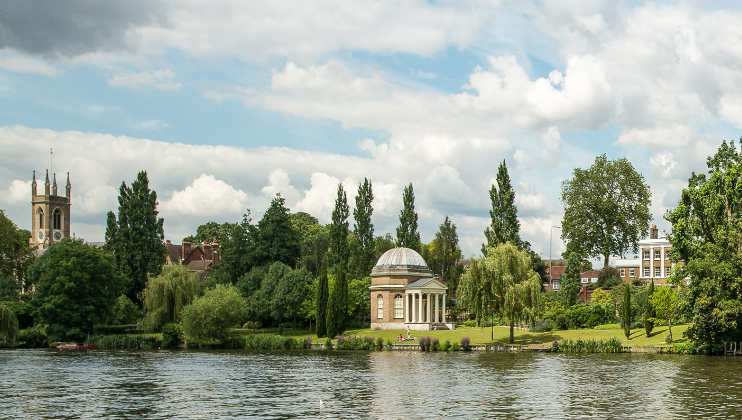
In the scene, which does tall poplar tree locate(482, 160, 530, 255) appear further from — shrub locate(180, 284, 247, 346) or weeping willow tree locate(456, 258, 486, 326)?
shrub locate(180, 284, 247, 346)

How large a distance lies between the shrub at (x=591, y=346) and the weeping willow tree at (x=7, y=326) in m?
43.5

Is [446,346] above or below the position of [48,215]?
below

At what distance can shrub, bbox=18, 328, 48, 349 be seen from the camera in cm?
6862

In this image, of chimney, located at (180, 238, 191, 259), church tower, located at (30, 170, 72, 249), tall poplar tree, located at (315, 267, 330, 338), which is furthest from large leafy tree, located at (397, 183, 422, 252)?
church tower, located at (30, 170, 72, 249)

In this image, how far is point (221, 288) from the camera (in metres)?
66.6

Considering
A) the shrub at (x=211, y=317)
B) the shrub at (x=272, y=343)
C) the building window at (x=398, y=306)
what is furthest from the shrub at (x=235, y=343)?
the building window at (x=398, y=306)

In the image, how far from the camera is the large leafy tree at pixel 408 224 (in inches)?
3361

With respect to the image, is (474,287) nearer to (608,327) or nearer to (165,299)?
(608,327)

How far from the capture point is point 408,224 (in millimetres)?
85625

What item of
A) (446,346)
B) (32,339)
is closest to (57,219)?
(32,339)

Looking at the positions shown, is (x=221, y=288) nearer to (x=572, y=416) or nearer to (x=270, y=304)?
(x=270, y=304)

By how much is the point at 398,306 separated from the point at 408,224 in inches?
421

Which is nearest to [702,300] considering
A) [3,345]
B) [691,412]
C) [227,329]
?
[691,412]

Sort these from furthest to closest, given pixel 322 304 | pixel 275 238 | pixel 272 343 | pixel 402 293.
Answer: pixel 275 238 < pixel 402 293 < pixel 322 304 < pixel 272 343
